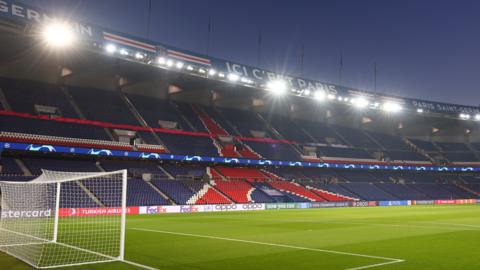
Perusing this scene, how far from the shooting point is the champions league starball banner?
2883 centimetres

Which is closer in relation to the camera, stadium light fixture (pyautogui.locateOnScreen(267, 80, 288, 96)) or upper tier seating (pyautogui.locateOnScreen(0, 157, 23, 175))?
upper tier seating (pyautogui.locateOnScreen(0, 157, 23, 175))


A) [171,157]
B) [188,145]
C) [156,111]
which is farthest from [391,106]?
[171,157]

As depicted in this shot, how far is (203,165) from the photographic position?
149 feet

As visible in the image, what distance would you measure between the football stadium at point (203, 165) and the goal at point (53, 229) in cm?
10

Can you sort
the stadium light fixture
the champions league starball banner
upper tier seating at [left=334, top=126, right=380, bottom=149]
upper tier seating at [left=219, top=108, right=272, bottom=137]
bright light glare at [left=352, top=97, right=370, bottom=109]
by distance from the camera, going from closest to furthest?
1. the champions league starball banner
2. the stadium light fixture
3. upper tier seating at [left=219, top=108, right=272, bottom=137]
4. bright light glare at [left=352, top=97, right=370, bottom=109]
5. upper tier seating at [left=334, top=126, right=380, bottom=149]

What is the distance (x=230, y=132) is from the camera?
49.9 meters

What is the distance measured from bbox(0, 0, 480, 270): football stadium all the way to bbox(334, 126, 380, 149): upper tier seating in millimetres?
338

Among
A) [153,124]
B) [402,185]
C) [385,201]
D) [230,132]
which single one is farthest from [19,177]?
[402,185]

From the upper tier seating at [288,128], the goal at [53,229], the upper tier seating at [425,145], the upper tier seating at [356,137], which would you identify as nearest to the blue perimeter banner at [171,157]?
the goal at [53,229]

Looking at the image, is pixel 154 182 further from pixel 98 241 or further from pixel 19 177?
pixel 98 241

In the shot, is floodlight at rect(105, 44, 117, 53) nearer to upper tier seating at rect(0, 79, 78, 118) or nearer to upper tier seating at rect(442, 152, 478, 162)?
upper tier seating at rect(0, 79, 78, 118)

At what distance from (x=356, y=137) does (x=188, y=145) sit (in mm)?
29189

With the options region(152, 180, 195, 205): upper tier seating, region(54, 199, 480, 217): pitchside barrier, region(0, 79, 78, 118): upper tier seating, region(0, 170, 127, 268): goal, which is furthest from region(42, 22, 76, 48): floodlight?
region(152, 180, 195, 205): upper tier seating

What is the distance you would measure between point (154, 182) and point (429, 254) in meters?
29.0
